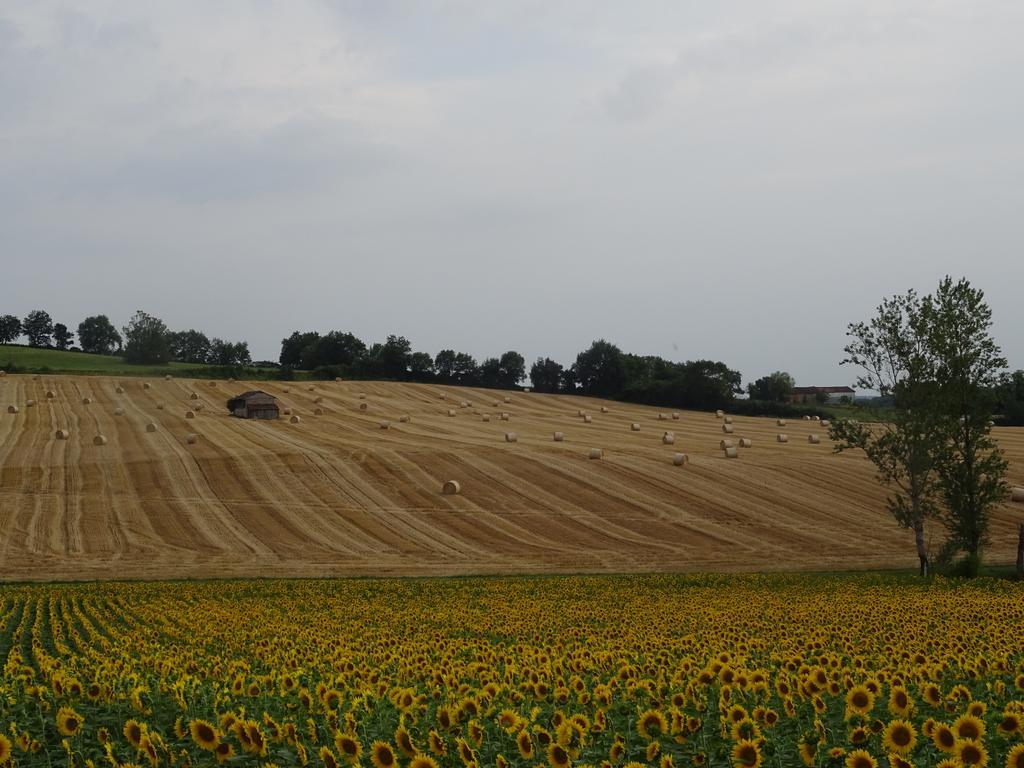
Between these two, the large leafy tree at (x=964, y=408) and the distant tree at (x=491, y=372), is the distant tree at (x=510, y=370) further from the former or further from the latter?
the large leafy tree at (x=964, y=408)

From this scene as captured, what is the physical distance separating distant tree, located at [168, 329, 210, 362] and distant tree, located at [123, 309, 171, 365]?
30.4 metres

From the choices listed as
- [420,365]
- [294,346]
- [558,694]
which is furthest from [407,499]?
[294,346]

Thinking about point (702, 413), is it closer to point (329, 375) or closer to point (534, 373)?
point (534, 373)

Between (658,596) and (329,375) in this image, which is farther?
(329,375)

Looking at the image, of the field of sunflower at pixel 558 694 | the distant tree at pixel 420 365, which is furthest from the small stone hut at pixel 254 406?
the field of sunflower at pixel 558 694

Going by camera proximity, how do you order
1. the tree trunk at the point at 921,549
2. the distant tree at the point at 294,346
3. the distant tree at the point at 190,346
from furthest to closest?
the distant tree at the point at 190,346 → the distant tree at the point at 294,346 → the tree trunk at the point at 921,549

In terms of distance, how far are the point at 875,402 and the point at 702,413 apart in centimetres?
5868

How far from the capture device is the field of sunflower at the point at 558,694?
623 centimetres

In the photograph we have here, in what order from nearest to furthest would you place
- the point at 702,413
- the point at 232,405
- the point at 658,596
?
1. the point at 658,596
2. the point at 232,405
3. the point at 702,413

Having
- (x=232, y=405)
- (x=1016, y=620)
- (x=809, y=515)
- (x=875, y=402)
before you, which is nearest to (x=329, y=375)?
(x=232, y=405)

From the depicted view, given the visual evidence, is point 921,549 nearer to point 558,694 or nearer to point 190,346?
point 558,694

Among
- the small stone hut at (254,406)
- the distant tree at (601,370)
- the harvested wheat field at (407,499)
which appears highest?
the distant tree at (601,370)

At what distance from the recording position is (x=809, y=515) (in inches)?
2013

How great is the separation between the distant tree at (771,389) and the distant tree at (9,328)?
112m
